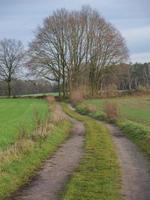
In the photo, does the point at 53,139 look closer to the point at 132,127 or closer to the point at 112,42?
the point at 132,127

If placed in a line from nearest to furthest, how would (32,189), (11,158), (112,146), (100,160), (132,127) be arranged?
(32,189) < (11,158) < (100,160) < (112,146) < (132,127)

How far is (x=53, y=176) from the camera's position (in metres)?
12.5

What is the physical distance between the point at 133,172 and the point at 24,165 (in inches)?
138

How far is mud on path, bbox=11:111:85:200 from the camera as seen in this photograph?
33.8 ft

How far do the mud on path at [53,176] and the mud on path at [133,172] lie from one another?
164 centimetres

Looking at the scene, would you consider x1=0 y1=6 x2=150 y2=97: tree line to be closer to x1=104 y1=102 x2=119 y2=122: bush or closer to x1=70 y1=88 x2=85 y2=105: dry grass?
x1=70 y1=88 x2=85 y2=105: dry grass

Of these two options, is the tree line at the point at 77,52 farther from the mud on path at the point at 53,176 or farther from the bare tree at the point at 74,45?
the mud on path at the point at 53,176

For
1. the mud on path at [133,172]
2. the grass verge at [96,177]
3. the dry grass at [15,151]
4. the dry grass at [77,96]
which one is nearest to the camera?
the grass verge at [96,177]

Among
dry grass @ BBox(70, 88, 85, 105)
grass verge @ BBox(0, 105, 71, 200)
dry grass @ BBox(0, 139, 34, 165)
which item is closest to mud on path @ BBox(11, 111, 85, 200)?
grass verge @ BBox(0, 105, 71, 200)

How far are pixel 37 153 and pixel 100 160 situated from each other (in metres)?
2.62

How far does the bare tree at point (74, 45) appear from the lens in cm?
7731

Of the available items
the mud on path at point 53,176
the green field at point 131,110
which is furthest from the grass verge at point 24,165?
the green field at point 131,110

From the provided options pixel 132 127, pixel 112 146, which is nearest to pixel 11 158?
pixel 112 146

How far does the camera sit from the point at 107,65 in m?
80.7
